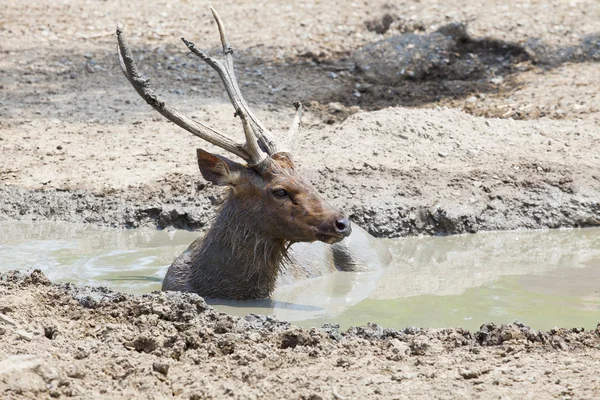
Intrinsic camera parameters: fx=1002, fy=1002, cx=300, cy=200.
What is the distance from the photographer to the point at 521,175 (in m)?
10.4

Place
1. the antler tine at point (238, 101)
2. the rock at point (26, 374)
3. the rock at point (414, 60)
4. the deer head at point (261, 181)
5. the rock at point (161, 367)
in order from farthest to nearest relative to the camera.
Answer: the rock at point (414, 60), the antler tine at point (238, 101), the deer head at point (261, 181), the rock at point (161, 367), the rock at point (26, 374)

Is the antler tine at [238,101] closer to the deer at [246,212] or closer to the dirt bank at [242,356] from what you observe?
the deer at [246,212]

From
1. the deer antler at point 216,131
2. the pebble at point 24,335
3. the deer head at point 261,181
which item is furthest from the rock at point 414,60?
the pebble at point 24,335

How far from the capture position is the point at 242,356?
17.6 feet

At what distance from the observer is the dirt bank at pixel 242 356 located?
4.77 metres

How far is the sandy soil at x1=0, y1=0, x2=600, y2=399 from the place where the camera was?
16.8 ft

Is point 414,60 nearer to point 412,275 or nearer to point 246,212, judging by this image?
point 412,275

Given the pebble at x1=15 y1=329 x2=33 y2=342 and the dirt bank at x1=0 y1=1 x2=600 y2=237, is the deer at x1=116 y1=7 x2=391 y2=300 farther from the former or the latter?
the dirt bank at x1=0 y1=1 x2=600 y2=237

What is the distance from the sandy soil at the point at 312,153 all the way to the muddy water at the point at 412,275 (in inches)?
14.1

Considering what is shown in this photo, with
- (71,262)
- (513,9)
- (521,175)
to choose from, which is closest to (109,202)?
(71,262)

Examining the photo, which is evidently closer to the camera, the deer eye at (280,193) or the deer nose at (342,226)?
the deer nose at (342,226)

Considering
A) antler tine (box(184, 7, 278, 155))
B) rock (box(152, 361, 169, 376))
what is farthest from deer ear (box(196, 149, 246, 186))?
rock (box(152, 361, 169, 376))

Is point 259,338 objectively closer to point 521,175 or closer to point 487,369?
point 487,369

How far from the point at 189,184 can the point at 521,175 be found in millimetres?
3426
